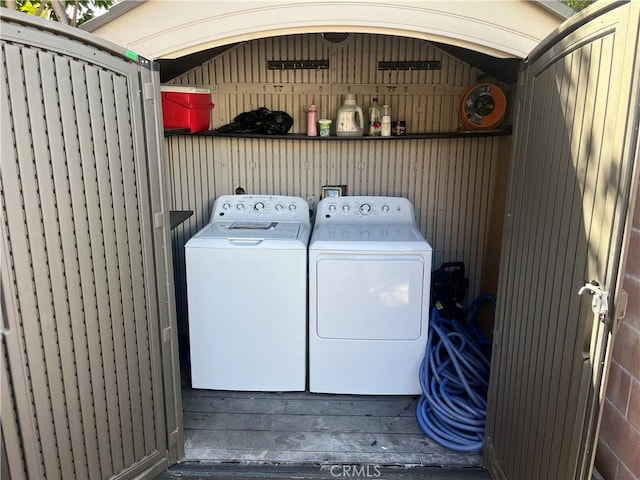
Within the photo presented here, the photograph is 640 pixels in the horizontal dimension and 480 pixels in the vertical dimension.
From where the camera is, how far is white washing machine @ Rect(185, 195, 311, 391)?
2992mm

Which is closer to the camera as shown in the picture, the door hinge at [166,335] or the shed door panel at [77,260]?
the shed door panel at [77,260]

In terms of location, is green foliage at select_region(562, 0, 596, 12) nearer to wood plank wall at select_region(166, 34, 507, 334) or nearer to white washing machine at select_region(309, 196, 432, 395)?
wood plank wall at select_region(166, 34, 507, 334)

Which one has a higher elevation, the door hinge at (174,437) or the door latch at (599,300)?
the door latch at (599,300)

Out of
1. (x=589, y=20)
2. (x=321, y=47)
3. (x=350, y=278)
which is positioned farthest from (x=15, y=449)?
(x=321, y=47)

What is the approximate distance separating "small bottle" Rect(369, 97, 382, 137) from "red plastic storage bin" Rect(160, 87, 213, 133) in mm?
1255

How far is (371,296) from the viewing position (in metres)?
3.01

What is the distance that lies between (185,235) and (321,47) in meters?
1.81

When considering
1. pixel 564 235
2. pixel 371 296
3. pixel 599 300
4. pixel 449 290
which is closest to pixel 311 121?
pixel 371 296

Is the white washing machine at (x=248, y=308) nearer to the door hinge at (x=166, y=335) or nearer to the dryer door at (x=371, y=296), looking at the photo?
the dryer door at (x=371, y=296)

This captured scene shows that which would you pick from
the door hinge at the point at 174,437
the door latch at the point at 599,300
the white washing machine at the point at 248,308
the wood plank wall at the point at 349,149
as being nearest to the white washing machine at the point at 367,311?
the white washing machine at the point at 248,308

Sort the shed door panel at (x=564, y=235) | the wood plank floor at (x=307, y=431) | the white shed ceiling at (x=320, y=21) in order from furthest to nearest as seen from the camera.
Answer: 1. the wood plank floor at (x=307, y=431)
2. the white shed ceiling at (x=320, y=21)
3. the shed door panel at (x=564, y=235)

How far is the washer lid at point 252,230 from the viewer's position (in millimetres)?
3113

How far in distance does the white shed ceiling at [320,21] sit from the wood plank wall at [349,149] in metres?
1.28

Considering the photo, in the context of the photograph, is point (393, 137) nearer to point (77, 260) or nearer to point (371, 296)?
point (371, 296)
